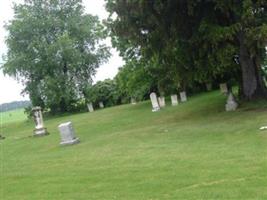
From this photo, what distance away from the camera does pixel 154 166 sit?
35.2ft

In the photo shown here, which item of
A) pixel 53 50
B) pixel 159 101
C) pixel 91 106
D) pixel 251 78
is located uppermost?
pixel 53 50

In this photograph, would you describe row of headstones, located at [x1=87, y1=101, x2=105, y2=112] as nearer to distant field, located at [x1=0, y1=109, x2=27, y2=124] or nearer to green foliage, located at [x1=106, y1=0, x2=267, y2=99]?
distant field, located at [x1=0, y1=109, x2=27, y2=124]

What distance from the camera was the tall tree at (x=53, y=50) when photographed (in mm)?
48500

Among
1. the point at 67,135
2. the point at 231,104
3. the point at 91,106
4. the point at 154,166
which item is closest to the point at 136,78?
the point at 91,106

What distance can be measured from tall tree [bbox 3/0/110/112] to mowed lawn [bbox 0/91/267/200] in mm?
30865

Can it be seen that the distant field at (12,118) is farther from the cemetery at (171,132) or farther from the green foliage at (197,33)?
the green foliage at (197,33)

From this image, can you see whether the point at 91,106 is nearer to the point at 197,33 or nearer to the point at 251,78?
the point at 251,78

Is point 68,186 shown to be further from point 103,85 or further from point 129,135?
point 103,85

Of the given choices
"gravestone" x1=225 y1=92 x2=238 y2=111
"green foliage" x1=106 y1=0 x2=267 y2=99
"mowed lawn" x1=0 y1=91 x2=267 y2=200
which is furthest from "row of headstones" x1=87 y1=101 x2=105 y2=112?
"mowed lawn" x1=0 y1=91 x2=267 y2=200

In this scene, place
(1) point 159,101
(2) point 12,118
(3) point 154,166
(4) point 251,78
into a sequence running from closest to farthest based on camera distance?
(3) point 154,166 < (4) point 251,78 < (1) point 159,101 < (2) point 12,118

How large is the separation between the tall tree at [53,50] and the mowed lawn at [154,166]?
30.9 meters

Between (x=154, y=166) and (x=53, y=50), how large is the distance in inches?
1522

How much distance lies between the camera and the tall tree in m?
48.5

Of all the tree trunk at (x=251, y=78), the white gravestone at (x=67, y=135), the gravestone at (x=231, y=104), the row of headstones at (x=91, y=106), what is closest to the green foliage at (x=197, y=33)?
the tree trunk at (x=251, y=78)
